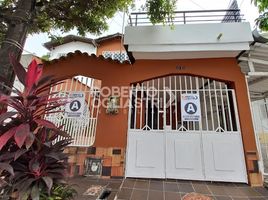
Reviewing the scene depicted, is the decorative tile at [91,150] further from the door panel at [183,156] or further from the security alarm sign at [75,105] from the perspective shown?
the door panel at [183,156]

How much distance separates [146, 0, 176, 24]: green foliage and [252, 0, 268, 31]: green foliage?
5.33 ft

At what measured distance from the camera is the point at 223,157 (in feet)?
13.1

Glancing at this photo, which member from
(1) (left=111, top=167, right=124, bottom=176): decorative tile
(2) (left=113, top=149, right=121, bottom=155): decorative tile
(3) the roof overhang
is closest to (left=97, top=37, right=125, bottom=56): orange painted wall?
(3) the roof overhang

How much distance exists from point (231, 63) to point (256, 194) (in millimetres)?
2865

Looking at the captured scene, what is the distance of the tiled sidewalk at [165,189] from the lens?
3082mm

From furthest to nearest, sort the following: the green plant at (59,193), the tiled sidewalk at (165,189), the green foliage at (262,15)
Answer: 1. the tiled sidewalk at (165,189)
2. the green foliage at (262,15)
3. the green plant at (59,193)

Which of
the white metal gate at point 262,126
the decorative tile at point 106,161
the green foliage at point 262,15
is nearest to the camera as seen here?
the green foliage at point 262,15

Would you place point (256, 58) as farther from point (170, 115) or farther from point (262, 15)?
point (170, 115)

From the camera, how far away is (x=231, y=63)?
4516 millimetres

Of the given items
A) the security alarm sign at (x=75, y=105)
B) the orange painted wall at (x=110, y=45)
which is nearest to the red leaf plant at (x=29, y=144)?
the security alarm sign at (x=75, y=105)

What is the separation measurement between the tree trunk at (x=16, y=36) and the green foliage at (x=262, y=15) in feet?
11.4

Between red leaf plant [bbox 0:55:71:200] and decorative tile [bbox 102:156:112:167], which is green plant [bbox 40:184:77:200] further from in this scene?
decorative tile [bbox 102:156:112:167]

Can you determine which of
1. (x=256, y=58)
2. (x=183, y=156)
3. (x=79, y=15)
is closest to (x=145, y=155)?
(x=183, y=156)

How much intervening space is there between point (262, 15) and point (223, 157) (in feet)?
9.23
